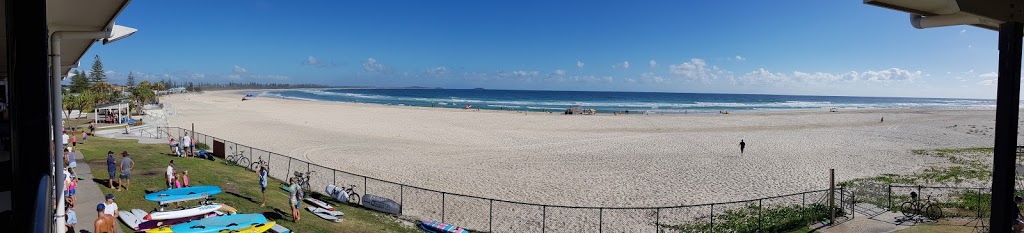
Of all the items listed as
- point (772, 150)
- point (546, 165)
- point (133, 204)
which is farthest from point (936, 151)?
point (133, 204)

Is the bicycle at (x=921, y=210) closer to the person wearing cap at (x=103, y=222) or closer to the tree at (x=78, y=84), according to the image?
the person wearing cap at (x=103, y=222)

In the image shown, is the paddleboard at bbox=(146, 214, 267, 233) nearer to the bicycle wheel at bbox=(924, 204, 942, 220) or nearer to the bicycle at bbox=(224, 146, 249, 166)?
the bicycle at bbox=(224, 146, 249, 166)

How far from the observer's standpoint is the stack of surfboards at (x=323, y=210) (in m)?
13.8

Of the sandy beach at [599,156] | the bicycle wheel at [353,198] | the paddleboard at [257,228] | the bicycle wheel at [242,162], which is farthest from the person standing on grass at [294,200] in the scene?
the bicycle wheel at [242,162]

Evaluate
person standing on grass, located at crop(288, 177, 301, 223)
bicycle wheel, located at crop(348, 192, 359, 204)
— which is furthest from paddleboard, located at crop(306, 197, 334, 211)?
person standing on grass, located at crop(288, 177, 301, 223)

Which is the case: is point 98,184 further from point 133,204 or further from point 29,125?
point 29,125

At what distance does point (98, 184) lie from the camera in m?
14.7

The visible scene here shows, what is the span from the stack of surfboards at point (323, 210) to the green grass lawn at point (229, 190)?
7.0 inches

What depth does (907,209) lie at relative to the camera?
46.9ft

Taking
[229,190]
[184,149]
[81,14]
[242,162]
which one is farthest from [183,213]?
[184,149]

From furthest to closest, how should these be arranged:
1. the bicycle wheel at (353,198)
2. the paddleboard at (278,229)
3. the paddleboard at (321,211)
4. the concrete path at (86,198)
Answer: the bicycle wheel at (353,198) < the paddleboard at (321,211) < the paddleboard at (278,229) < the concrete path at (86,198)

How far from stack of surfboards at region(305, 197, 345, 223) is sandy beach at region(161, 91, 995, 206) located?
470 cm

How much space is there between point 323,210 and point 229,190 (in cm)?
388

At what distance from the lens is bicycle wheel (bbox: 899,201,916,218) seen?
13938 millimetres
